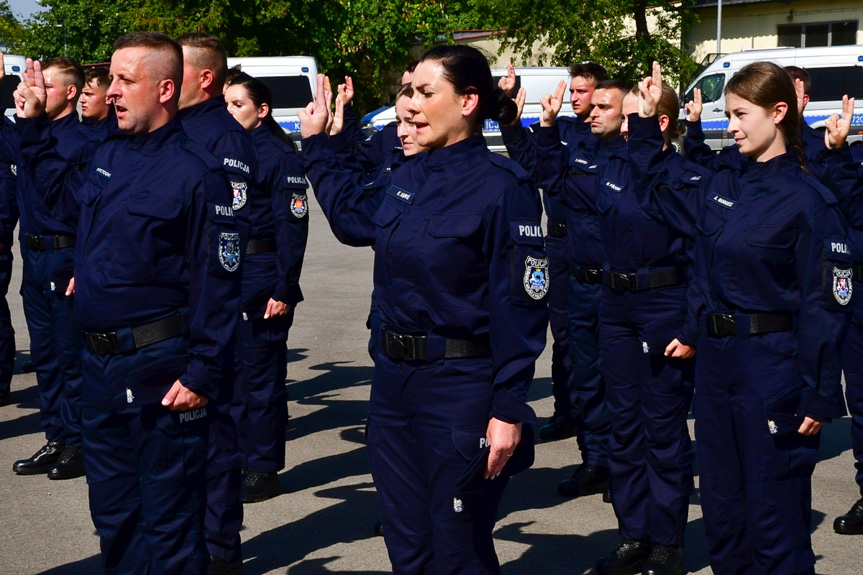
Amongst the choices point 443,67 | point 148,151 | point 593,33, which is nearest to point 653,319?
point 443,67

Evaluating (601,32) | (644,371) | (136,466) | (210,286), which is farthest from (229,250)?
(601,32)

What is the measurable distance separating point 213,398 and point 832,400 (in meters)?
2.30

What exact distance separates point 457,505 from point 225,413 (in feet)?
6.50

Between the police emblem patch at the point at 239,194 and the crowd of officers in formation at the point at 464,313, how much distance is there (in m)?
0.01

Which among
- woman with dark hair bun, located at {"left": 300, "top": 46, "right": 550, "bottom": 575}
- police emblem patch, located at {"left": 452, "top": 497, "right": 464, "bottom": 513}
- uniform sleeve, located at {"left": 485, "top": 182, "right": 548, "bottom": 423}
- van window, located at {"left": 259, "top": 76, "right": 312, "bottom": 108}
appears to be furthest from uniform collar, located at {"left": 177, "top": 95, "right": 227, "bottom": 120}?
van window, located at {"left": 259, "top": 76, "right": 312, "bottom": 108}

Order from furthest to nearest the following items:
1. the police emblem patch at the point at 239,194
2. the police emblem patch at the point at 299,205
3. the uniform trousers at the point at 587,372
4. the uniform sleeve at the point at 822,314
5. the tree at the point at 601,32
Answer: the tree at the point at 601,32, the uniform trousers at the point at 587,372, the police emblem patch at the point at 299,205, the police emblem patch at the point at 239,194, the uniform sleeve at the point at 822,314

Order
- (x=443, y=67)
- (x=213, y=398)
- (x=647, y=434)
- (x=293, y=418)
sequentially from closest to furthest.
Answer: (x=443, y=67) < (x=213, y=398) < (x=647, y=434) < (x=293, y=418)

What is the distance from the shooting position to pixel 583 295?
706 centimetres

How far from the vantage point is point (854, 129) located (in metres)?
27.9

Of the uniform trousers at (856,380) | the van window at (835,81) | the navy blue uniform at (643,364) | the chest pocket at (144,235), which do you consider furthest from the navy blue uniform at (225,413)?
the van window at (835,81)

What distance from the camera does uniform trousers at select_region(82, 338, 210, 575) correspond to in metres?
4.22

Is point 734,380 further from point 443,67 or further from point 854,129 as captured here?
point 854,129

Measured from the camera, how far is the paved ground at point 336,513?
568 centimetres

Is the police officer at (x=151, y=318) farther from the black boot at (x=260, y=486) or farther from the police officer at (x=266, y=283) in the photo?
the black boot at (x=260, y=486)
